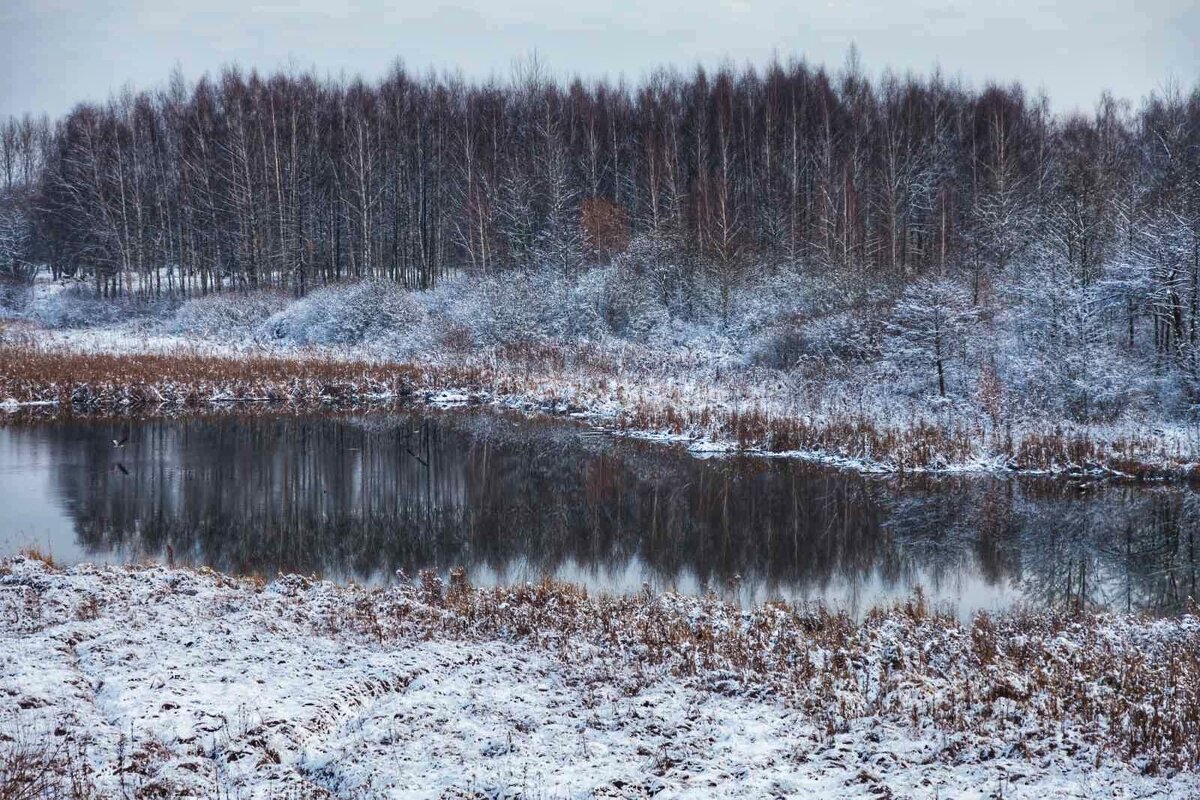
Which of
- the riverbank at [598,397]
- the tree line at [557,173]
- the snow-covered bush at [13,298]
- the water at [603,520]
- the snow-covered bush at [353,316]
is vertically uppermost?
the tree line at [557,173]

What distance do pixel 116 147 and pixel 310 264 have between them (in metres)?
13.4

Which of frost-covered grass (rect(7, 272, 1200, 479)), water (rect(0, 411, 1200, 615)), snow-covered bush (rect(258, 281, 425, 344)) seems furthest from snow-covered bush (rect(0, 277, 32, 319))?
water (rect(0, 411, 1200, 615))

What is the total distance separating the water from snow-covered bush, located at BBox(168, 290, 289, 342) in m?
19.3

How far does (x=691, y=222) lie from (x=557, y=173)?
7.08 metres

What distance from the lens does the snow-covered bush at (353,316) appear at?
3622 cm

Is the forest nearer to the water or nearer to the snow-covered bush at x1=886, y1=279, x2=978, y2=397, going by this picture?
the snow-covered bush at x1=886, y1=279, x2=978, y2=397

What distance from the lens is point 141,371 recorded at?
88.9 ft

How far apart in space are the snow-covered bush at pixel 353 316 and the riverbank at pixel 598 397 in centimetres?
283

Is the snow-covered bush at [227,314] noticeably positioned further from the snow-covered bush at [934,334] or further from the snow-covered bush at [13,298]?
the snow-covered bush at [934,334]

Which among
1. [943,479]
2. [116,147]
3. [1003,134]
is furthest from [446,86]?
[943,479]

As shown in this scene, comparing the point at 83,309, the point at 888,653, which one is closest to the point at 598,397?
the point at 888,653

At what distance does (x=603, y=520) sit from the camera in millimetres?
14320

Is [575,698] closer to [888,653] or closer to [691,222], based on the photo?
[888,653]

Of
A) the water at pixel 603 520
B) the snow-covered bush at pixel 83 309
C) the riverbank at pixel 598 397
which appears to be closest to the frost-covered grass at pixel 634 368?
the riverbank at pixel 598 397
